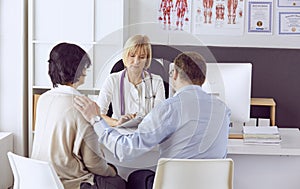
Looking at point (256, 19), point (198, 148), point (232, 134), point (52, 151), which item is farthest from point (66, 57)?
point (256, 19)

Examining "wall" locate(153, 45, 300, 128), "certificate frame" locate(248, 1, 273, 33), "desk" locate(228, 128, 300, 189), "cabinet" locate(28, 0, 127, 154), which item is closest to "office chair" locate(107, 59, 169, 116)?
"desk" locate(228, 128, 300, 189)

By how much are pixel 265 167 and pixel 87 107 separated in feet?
4.17

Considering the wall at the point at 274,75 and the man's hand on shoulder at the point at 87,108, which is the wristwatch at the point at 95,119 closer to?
the man's hand on shoulder at the point at 87,108

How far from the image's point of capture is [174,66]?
7.63 ft

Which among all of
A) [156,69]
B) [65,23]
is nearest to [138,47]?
[156,69]

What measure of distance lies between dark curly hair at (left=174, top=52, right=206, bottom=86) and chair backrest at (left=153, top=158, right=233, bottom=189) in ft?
1.18

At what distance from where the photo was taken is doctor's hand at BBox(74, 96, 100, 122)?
222 cm

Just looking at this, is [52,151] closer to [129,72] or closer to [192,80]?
[129,72]

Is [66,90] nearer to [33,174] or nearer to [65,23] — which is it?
[33,174]

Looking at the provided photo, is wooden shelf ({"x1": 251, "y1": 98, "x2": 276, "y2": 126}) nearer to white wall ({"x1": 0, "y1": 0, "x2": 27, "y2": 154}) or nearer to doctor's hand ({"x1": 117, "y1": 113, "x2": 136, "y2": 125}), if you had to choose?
white wall ({"x1": 0, "y1": 0, "x2": 27, "y2": 154})

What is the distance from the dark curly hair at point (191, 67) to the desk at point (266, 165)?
705 mm

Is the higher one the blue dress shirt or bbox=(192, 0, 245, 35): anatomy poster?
bbox=(192, 0, 245, 35): anatomy poster

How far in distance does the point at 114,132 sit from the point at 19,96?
226 centimetres

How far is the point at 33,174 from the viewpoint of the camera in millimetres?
2355
